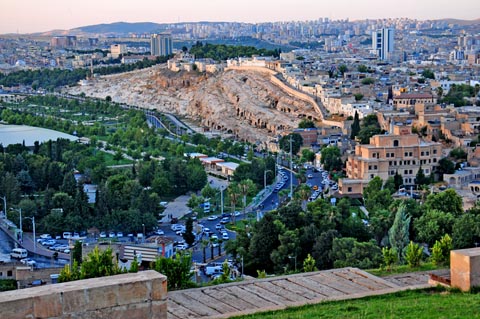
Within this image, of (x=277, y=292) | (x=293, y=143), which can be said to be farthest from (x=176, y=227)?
(x=277, y=292)

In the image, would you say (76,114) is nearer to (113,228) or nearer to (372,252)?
(113,228)

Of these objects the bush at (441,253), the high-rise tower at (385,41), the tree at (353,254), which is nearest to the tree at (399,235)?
the tree at (353,254)

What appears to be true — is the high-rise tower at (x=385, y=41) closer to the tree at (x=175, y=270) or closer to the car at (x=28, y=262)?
the car at (x=28, y=262)

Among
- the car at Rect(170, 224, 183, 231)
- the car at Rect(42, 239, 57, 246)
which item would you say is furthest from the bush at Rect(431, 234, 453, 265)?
the car at Rect(170, 224, 183, 231)

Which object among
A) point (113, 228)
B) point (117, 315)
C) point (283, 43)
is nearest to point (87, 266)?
point (117, 315)

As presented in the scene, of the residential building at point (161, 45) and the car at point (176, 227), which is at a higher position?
the residential building at point (161, 45)
